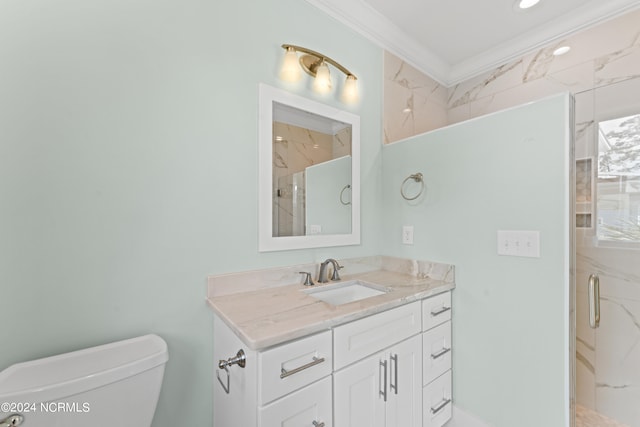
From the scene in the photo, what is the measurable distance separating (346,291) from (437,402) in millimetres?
781

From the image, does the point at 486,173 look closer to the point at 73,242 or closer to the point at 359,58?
the point at 359,58

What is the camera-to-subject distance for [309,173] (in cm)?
159

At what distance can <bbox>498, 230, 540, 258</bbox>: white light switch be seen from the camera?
126 centimetres

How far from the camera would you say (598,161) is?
164 cm

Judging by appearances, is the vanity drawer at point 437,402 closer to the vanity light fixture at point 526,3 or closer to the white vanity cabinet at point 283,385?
the white vanity cabinet at point 283,385

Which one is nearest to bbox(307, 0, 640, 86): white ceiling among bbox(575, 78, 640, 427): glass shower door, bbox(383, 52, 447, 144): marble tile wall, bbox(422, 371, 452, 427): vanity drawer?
bbox(383, 52, 447, 144): marble tile wall

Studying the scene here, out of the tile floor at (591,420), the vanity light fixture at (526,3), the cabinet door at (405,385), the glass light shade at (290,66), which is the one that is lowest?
the tile floor at (591,420)

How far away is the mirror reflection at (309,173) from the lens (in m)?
1.45

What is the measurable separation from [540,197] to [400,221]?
0.78 meters

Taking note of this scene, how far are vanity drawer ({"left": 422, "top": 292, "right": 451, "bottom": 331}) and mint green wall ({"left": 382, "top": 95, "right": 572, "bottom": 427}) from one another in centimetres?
7

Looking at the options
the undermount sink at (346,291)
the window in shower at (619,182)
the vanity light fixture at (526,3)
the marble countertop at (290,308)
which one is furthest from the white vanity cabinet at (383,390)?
the vanity light fixture at (526,3)

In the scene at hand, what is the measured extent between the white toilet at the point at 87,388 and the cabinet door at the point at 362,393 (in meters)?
0.66

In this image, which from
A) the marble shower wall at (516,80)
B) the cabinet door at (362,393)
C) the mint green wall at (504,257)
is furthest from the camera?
the marble shower wall at (516,80)

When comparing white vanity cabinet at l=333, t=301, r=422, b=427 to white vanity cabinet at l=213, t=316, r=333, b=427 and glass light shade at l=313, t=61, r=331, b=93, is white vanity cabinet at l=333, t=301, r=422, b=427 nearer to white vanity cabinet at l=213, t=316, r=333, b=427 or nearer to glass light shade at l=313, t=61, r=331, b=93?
white vanity cabinet at l=213, t=316, r=333, b=427
